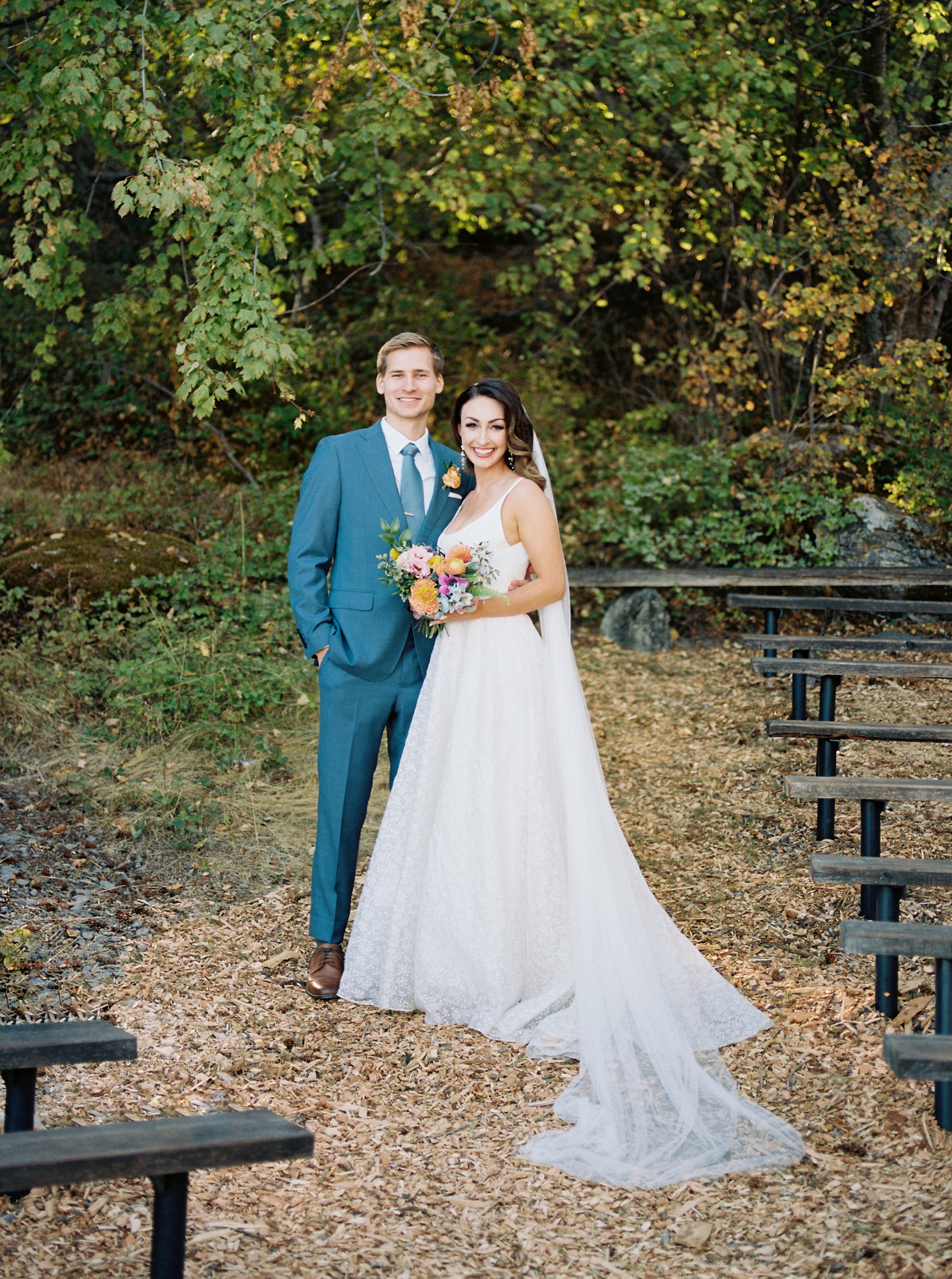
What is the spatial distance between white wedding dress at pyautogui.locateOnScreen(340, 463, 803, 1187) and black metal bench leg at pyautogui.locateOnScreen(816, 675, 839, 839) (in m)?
1.56

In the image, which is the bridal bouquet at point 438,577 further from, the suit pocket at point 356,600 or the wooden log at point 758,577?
the wooden log at point 758,577

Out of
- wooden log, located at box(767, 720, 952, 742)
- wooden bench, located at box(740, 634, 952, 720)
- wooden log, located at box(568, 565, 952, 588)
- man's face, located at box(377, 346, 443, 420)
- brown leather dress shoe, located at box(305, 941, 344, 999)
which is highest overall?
man's face, located at box(377, 346, 443, 420)

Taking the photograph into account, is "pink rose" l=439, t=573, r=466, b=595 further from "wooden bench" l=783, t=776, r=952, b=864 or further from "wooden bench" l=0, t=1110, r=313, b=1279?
"wooden bench" l=0, t=1110, r=313, b=1279

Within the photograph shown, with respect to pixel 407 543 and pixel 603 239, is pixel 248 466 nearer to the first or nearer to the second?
pixel 603 239

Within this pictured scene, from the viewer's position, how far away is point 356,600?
416 cm

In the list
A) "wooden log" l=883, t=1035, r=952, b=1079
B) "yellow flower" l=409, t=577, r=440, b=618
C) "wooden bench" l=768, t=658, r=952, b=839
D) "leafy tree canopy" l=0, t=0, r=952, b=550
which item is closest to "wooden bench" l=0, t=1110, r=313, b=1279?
"wooden log" l=883, t=1035, r=952, b=1079

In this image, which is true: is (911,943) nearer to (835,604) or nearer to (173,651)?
(835,604)

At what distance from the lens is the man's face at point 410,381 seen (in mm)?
4125

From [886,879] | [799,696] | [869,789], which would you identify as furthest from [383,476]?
[799,696]

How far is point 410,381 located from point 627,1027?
224cm

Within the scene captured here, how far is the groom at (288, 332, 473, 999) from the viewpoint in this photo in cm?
416

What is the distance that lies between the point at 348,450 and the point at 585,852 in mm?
1610

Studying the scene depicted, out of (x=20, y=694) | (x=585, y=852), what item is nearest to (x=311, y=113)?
(x=20, y=694)

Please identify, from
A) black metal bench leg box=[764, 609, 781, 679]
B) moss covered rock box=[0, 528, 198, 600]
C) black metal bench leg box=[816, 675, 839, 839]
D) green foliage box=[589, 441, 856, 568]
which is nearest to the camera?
black metal bench leg box=[816, 675, 839, 839]
